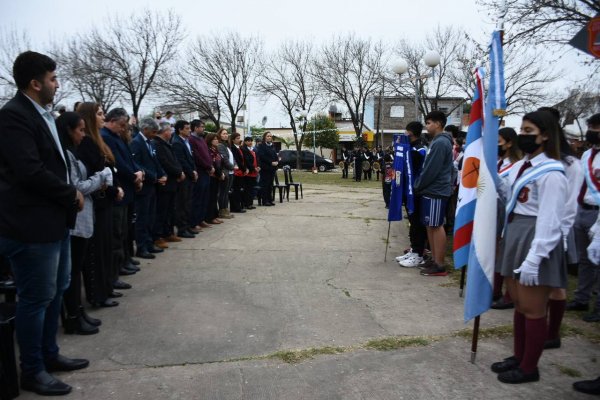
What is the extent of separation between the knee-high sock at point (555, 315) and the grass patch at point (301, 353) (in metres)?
1.72

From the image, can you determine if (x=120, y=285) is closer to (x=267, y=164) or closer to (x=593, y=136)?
(x=593, y=136)

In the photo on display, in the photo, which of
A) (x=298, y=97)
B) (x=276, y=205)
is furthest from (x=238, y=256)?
(x=298, y=97)

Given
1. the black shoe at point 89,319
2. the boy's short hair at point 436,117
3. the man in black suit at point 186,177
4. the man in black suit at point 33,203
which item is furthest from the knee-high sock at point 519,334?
the man in black suit at point 186,177

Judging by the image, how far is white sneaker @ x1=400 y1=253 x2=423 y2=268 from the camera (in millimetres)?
6773

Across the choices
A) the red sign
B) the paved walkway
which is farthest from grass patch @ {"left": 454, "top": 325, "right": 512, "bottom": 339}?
the red sign

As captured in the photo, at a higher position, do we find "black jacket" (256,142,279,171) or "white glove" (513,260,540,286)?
"black jacket" (256,142,279,171)

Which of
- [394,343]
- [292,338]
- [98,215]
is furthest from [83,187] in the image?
[394,343]

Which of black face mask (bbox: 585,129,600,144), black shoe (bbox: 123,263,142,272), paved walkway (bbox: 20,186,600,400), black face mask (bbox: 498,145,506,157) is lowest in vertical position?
paved walkway (bbox: 20,186,600,400)

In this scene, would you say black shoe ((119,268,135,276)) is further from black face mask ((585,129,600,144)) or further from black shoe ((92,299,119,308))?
black face mask ((585,129,600,144))

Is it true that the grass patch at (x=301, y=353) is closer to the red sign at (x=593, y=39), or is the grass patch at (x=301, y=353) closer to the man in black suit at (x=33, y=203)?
the man in black suit at (x=33, y=203)

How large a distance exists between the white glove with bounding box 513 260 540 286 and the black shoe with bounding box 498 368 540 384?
690 mm

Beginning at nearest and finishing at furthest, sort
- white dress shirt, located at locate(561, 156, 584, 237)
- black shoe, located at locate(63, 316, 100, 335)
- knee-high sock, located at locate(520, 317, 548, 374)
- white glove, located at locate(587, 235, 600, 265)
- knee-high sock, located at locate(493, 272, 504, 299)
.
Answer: knee-high sock, located at locate(520, 317, 548, 374)
white dress shirt, located at locate(561, 156, 584, 237)
white glove, located at locate(587, 235, 600, 265)
black shoe, located at locate(63, 316, 100, 335)
knee-high sock, located at locate(493, 272, 504, 299)

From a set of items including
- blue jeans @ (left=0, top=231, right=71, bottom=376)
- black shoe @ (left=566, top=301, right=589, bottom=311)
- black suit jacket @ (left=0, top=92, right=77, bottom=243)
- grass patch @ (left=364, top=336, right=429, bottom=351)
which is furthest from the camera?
black shoe @ (left=566, top=301, right=589, bottom=311)

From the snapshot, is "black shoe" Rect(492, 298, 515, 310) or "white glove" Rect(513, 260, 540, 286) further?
"black shoe" Rect(492, 298, 515, 310)
